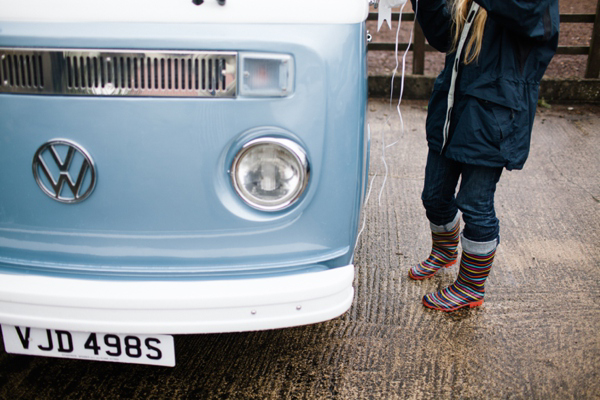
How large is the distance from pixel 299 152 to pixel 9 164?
33.3 inches

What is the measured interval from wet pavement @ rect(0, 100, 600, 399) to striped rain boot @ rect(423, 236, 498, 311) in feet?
0.17

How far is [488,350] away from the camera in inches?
98.1

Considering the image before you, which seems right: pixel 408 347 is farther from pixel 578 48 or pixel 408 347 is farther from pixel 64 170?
pixel 578 48

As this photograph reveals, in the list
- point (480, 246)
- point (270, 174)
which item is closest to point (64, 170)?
point (270, 174)

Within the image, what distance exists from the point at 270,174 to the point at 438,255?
1557mm

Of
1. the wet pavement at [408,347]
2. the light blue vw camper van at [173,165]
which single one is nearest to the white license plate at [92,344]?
the light blue vw camper van at [173,165]

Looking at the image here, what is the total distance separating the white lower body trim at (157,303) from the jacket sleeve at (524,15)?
114 cm

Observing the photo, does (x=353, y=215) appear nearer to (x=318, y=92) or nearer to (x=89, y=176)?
(x=318, y=92)

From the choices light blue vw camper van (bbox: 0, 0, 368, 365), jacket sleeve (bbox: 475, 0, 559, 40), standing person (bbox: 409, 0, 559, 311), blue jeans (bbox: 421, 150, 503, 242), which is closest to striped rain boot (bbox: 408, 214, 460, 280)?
blue jeans (bbox: 421, 150, 503, 242)

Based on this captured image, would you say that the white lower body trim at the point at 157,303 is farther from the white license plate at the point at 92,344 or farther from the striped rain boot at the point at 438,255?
the striped rain boot at the point at 438,255

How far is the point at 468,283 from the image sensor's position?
2734 millimetres

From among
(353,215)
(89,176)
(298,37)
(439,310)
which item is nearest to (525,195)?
(439,310)

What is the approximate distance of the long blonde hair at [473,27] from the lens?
227 cm

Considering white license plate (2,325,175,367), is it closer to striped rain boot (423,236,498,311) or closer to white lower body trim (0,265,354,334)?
white lower body trim (0,265,354,334)
